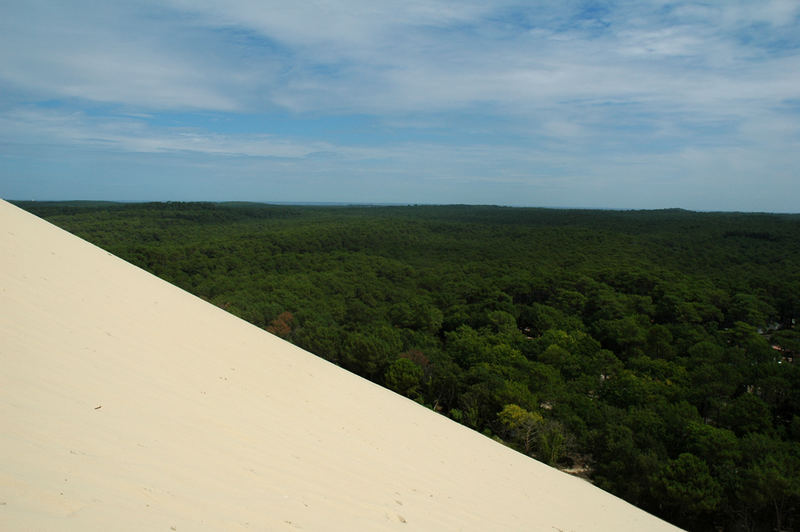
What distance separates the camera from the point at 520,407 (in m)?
13.6

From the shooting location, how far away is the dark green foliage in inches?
433

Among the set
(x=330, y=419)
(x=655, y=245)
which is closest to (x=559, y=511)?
(x=330, y=419)

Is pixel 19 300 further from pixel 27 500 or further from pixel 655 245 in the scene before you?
pixel 655 245

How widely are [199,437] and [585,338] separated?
73.2 ft

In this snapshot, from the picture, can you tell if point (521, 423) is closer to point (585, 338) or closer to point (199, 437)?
point (199, 437)

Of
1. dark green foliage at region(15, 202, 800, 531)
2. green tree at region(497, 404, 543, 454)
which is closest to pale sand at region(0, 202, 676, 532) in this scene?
dark green foliage at region(15, 202, 800, 531)

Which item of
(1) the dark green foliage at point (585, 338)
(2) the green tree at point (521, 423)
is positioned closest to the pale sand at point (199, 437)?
(1) the dark green foliage at point (585, 338)

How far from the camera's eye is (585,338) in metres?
22.9

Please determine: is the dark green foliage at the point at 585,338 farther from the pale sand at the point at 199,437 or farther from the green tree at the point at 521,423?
the pale sand at the point at 199,437

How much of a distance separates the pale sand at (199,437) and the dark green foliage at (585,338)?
505 centimetres

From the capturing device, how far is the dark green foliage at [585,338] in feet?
36.1

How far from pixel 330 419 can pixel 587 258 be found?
1902 inches

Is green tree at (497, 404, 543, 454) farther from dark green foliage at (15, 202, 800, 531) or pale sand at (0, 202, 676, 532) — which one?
pale sand at (0, 202, 676, 532)

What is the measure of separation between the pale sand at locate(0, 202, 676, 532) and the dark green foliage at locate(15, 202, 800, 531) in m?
5.05
